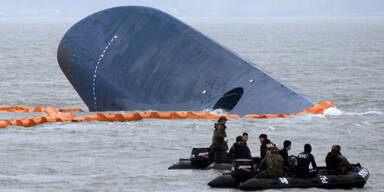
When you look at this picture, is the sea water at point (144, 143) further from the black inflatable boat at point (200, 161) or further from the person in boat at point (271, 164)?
the person in boat at point (271, 164)

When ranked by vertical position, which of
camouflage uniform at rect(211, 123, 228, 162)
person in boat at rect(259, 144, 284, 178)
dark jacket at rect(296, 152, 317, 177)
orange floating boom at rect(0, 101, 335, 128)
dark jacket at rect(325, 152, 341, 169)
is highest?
dark jacket at rect(325, 152, 341, 169)

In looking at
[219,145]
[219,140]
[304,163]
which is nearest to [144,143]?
[219,145]

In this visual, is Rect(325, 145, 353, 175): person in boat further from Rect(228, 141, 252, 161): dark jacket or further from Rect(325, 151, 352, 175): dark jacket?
Rect(228, 141, 252, 161): dark jacket

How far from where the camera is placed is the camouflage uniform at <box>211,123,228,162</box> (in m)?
29.1

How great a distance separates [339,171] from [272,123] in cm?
1215

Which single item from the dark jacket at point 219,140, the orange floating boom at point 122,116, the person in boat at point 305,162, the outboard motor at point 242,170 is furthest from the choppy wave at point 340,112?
the outboard motor at point 242,170

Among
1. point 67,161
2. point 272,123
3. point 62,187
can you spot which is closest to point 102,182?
point 62,187

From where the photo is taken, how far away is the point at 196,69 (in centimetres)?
4616

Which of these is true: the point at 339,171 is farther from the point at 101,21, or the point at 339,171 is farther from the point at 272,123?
the point at 101,21

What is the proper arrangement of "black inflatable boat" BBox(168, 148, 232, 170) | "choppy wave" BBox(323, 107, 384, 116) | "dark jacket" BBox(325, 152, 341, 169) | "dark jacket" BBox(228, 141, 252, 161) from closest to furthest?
"dark jacket" BBox(325, 152, 341, 169) < "dark jacket" BBox(228, 141, 252, 161) < "black inflatable boat" BBox(168, 148, 232, 170) < "choppy wave" BBox(323, 107, 384, 116)

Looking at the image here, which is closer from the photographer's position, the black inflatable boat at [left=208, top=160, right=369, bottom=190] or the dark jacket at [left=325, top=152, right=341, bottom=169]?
the black inflatable boat at [left=208, top=160, right=369, bottom=190]

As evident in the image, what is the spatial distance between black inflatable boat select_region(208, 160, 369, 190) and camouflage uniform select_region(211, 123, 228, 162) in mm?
1818

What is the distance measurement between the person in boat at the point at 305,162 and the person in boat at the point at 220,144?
121 inches

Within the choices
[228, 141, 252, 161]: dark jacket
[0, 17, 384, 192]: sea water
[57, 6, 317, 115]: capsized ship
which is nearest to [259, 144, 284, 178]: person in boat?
[228, 141, 252, 161]: dark jacket
